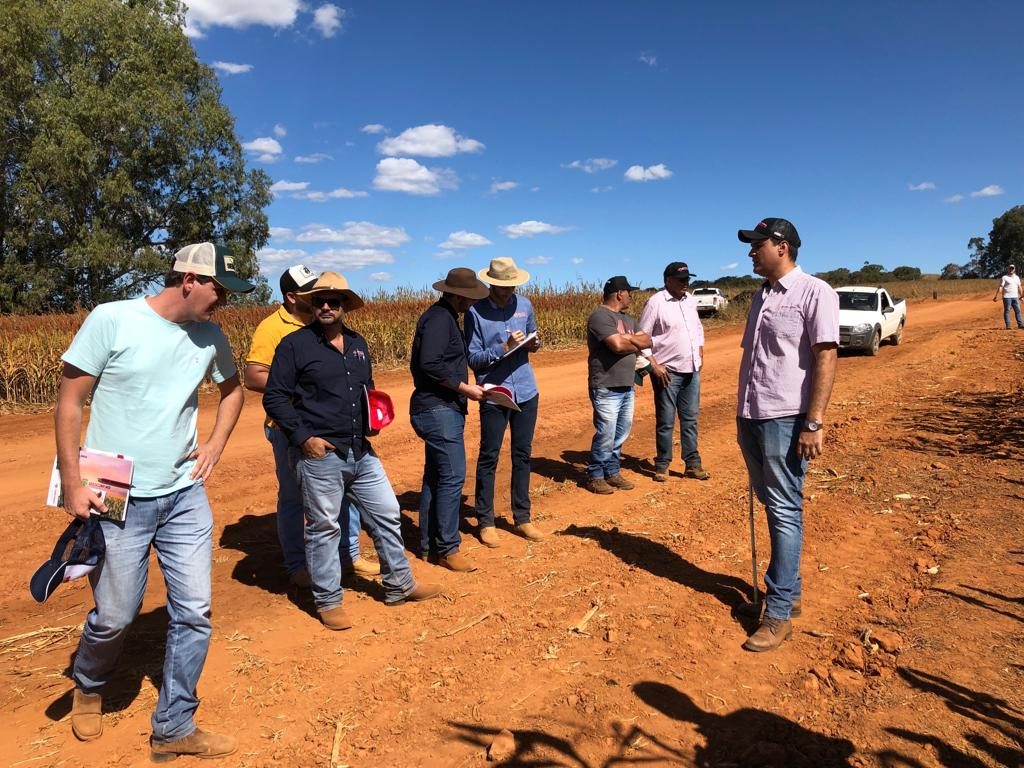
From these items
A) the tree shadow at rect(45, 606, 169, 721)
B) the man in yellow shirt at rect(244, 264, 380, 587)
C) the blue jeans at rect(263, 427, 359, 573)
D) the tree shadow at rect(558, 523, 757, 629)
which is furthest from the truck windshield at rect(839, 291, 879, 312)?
the tree shadow at rect(45, 606, 169, 721)

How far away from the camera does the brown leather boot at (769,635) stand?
349 cm

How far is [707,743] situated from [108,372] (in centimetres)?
294

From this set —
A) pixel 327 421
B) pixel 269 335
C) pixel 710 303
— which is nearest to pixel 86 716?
pixel 327 421

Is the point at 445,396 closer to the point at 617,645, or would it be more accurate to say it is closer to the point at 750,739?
the point at 617,645

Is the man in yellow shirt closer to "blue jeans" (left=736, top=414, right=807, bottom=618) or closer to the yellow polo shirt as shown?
the yellow polo shirt

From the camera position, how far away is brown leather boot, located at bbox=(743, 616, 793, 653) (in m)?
3.49

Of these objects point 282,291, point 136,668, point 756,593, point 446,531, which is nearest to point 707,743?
point 756,593

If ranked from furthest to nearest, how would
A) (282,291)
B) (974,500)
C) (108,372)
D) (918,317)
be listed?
(918,317), (974,500), (282,291), (108,372)

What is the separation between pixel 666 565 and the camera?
15.2ft

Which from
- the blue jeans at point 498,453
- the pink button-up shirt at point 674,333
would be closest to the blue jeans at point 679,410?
the pink button-up shirt at point 674,333

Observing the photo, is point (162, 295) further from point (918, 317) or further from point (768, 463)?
point (918, 317)

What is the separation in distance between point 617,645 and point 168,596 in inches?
88.4

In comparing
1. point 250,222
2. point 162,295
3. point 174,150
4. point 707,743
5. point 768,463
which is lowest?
point 707,743

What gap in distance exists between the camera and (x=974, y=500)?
5344mm
